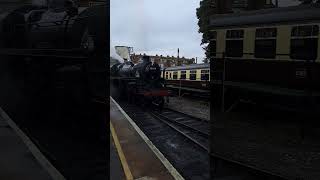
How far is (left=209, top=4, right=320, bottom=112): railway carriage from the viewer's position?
1537mm

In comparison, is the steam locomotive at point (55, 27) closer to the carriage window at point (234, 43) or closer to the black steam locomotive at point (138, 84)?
the black steam locomotive at point (138, 84)

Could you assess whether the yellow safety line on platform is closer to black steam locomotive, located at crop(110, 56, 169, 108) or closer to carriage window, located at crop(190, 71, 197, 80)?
black steam locomotive, located at crop(110, 56, 169, 108)

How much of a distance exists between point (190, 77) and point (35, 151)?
1.03 m

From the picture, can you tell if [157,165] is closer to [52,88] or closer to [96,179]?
[96,179]

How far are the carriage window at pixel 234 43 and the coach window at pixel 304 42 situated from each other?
10.6 inches

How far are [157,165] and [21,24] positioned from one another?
114 centimetres

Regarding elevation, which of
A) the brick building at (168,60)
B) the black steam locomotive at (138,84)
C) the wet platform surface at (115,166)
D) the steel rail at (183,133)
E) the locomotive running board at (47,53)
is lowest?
the wet platform surface at (115,166)

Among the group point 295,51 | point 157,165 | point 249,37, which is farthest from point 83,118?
point 295,51

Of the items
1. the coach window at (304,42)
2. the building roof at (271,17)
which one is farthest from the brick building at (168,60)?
the coach window at (304,42)

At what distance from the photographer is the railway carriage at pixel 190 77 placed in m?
2.14

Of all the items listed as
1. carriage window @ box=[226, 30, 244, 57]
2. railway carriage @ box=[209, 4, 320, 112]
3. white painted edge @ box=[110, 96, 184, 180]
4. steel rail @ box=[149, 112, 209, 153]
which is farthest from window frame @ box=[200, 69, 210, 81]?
white painted edge @ box=[110, 96, 184, 180]

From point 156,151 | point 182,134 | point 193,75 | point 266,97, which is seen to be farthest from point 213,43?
point 156,151

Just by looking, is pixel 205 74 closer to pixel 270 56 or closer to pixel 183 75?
pixel 183 75

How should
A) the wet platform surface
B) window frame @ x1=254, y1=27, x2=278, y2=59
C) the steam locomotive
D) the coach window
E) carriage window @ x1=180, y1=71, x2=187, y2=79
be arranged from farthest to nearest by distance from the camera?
carriage window @ x1=180, y1=71, x2=187, y2=79 → the wet platform surface → the steam locomotive → window frame @ x1=254, y1=27, x2=278, y2=59 → the coach window
